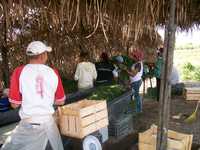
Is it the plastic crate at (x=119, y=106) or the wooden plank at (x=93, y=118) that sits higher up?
the wooden plank at (x=93, y=118)

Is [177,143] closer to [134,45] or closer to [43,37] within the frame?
[43,37]

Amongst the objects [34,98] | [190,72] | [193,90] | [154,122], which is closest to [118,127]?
[154,122]

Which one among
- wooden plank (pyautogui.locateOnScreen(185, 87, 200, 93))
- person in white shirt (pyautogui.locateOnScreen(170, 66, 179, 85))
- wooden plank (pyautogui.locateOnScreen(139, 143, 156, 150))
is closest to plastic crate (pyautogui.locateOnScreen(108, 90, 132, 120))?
wooden plank (pyautogui.locateOnScreen(139, 143, 156, 150))

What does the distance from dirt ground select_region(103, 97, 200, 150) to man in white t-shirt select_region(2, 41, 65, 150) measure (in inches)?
68.4

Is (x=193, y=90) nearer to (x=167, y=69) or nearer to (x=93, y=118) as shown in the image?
(x=93, y=118)

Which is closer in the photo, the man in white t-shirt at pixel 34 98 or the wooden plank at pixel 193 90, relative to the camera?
the man in white t-shirt at pixel 34 98

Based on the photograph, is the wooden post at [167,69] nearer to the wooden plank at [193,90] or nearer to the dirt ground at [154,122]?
the dirt ground at [154,122]

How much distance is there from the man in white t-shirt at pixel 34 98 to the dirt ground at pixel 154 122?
1737 mm

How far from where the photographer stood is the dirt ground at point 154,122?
5.10 m

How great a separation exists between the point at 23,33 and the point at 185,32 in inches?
147

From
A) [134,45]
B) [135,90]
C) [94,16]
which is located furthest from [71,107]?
[134,45]

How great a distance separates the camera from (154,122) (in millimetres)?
7039

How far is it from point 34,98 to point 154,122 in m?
4.13

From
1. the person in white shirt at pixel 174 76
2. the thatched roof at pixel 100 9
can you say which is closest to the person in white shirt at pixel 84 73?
the thatched roof at pixel 100 9
